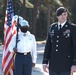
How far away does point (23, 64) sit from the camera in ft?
28.9

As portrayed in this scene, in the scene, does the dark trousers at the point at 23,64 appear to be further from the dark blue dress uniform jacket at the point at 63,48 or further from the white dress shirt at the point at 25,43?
the dark blue dress uniform jacket at the point at 63,48

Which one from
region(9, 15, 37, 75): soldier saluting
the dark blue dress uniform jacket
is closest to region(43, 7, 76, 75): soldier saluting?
the dark blue dress uniform jacket

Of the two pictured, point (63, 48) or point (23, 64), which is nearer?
point (63, 48)

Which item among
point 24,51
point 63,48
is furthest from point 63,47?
point 24,51

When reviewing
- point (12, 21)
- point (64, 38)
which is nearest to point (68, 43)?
point (64, 38)

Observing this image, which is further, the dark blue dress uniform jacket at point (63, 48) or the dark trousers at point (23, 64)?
the dark trousers at point (23, 64)

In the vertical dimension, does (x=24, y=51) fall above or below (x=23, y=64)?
above

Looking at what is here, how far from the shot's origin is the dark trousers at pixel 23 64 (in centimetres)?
874

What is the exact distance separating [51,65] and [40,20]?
55.6 metres

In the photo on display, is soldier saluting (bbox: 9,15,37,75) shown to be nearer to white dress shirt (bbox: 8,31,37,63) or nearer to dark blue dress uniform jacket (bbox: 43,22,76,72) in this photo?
white dress shirt (bbox: 8,31,37,63)

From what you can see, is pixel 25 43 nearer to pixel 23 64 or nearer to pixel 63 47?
pixel 23 64

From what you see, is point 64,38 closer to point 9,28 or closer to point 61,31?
point 61,31

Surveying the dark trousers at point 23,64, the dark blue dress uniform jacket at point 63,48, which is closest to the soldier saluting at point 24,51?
the dark trousers at point 23,64

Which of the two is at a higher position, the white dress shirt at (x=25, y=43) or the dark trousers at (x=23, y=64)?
the white dress shirt at (x=25, y=43)
